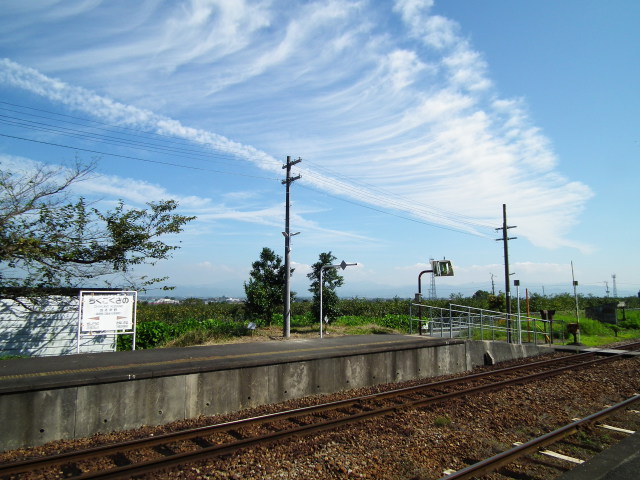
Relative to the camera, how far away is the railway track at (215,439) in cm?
586

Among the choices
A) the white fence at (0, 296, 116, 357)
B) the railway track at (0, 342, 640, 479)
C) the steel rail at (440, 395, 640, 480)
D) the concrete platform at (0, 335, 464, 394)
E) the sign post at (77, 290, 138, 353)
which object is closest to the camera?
the steel rail at (440, 395, 640, 480)

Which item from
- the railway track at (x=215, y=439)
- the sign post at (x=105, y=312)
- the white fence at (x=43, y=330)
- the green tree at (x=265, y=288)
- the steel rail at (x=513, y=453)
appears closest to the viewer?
the steel rail at (x=513, y=453)

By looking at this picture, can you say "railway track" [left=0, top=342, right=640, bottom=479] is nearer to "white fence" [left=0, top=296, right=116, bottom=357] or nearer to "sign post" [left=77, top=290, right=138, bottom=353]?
"sign post" [left=77, top=290, right=138, bottom=353]

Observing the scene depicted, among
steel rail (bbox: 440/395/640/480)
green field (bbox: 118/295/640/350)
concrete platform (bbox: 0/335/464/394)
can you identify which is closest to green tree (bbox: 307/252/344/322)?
green field (bbox: 118/295/640/350)

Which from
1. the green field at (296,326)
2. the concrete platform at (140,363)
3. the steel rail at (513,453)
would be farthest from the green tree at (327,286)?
the steel rail at (513,453)

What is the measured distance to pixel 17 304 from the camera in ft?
42.7

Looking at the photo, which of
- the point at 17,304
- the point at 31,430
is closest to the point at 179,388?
the point at 31,430

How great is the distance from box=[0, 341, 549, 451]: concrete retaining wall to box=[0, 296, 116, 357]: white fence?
19.5 feet

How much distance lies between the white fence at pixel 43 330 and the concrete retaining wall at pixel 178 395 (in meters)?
5.93

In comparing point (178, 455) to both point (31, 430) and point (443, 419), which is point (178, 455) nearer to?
point (31, 430)

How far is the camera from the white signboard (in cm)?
1251

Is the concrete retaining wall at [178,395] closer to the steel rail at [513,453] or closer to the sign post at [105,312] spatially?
the sign post at [105,312]

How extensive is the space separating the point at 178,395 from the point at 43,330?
284 inches

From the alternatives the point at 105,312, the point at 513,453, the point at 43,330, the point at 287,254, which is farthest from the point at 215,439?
the point at 287,254
